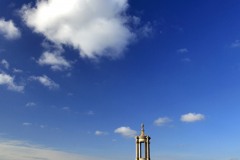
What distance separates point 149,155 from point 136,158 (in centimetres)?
348

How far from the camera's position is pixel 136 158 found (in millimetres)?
51938

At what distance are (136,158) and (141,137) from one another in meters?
5.47

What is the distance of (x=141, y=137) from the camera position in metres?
53.6

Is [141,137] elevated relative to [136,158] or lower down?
elevated

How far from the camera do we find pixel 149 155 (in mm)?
51875

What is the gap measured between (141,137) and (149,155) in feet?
16.1

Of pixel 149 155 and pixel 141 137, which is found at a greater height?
pixel 141 137
